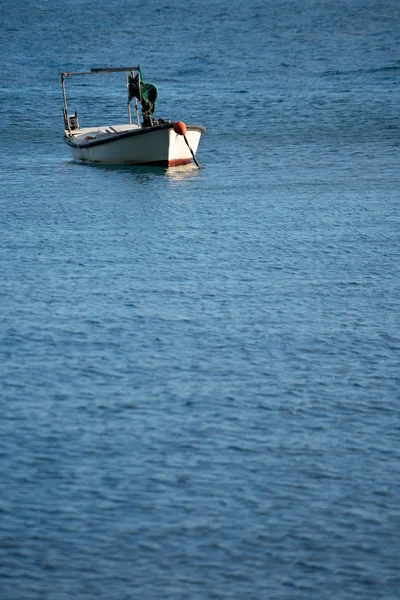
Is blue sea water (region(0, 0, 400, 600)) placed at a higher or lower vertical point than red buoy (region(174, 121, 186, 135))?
lower

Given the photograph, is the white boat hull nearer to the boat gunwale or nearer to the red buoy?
the boat gunwale

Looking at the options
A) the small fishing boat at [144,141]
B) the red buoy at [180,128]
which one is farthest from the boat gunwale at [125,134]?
the red buoy at [180,128]

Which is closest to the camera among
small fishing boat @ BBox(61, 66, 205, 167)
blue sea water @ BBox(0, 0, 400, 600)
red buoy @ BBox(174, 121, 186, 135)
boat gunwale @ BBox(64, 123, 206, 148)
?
blue sea water @ BBox(0, 0, 400, 600)

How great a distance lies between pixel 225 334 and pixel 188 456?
4.11 meters

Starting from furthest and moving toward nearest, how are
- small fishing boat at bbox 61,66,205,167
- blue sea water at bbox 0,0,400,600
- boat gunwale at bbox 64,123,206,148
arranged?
small fishing boat at bbox 61,66,205,167 → boat gunwale at bbox 64,123,206,148 → blue sea water at bbox 0,0,400,600

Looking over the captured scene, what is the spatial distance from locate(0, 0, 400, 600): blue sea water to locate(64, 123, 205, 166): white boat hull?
1.35 ft

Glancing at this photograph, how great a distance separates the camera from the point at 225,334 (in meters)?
15.5

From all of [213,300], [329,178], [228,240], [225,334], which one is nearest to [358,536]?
[225,334]

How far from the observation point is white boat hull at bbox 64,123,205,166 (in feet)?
95.5

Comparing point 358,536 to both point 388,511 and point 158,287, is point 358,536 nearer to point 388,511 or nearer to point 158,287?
point 388,511

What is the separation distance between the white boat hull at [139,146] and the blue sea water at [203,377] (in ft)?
1.35

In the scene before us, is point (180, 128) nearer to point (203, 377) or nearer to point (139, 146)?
point (139, 146)

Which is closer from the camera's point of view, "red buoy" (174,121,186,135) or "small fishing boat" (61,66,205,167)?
"red buoy" (174,121,186,135)

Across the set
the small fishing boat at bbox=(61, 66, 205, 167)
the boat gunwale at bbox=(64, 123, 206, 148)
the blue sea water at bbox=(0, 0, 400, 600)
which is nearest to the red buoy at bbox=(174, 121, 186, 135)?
the small fishing boat at bbox=(61, 66, 205, 167)
